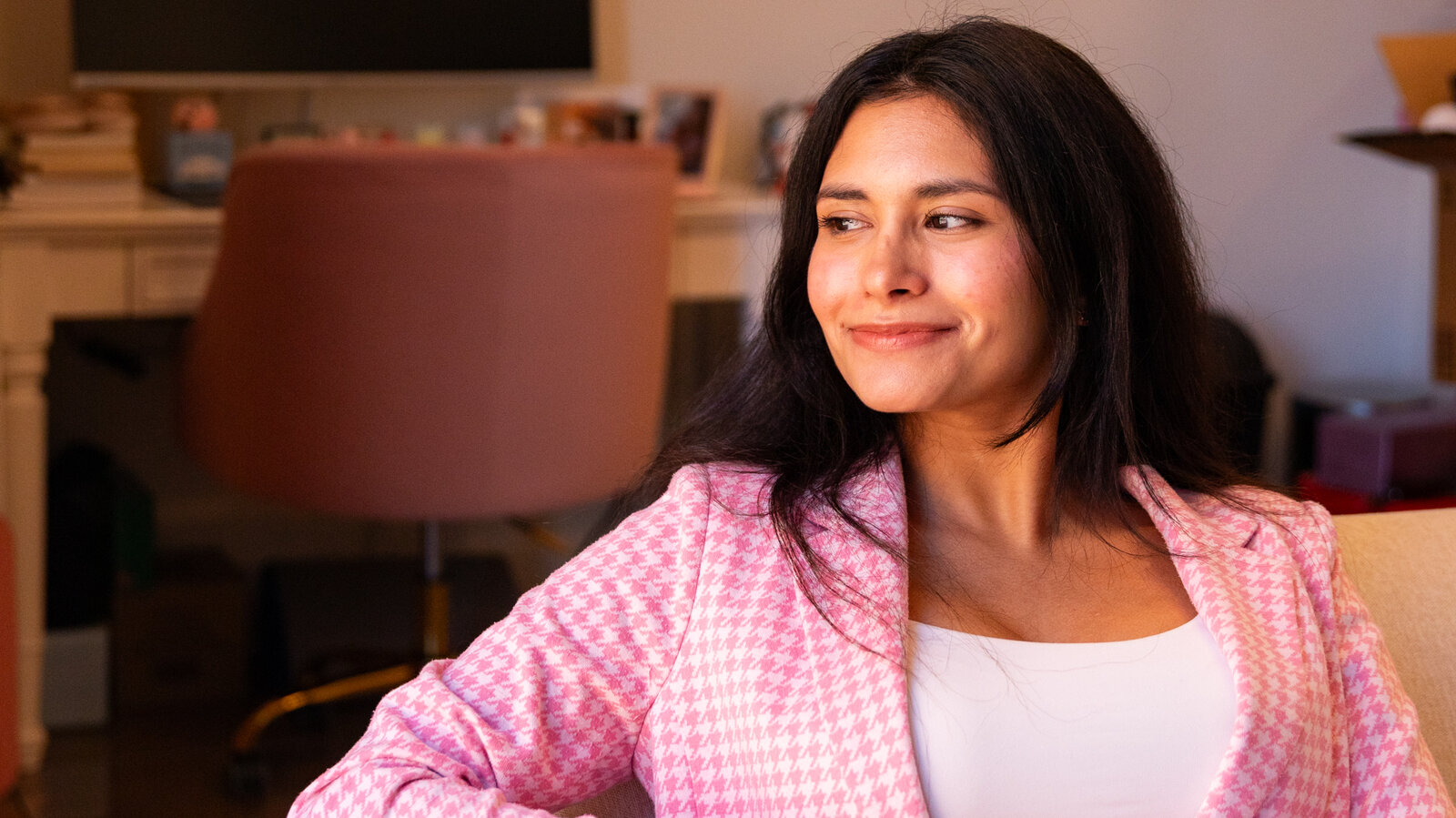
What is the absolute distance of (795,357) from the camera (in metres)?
1.20

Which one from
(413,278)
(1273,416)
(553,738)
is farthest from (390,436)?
(1273,416)

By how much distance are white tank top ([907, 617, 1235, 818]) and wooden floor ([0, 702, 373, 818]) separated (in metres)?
1.54

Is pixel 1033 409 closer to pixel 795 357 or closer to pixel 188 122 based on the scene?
pixel 795 357

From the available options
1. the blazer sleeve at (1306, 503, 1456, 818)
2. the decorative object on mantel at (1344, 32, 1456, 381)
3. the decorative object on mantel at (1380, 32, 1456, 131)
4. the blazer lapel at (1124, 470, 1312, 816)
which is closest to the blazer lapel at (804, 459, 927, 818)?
the blazer lapel at (1124, 470, 1312, 816)

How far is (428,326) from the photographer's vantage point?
2158 mm

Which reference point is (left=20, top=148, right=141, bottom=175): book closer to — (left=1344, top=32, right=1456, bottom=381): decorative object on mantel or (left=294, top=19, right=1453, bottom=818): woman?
(left=294, top=19, right=1453, bottom=818): woman

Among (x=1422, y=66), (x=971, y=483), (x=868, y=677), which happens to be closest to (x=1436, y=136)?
(x=1422, y=66)

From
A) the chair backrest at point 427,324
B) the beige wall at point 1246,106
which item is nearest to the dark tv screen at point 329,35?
the beige wall at point 1246,106

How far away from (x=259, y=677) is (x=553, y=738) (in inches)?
79.8

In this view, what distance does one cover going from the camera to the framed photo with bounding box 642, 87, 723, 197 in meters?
3.01

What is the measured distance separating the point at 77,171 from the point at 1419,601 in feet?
6.59

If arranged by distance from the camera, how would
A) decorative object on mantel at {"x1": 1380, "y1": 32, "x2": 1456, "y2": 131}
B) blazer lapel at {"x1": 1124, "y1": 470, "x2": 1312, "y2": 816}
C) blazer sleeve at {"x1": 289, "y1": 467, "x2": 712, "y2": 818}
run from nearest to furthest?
blazer sleeve at {"x1": 289, "y1": 467, "x2": 712, "y2": 818} < blazer lapel at {"x1": 1124, "y1": 470, "x2": 1312, "y2": 816} < decorative object on mantel at {"x1": 1380, "y1": 32, "x2": 1456, "y2": 131}

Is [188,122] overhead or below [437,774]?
overhead

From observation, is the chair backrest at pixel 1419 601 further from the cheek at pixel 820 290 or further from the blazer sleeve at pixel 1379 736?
the cheek at pixel 820 290
